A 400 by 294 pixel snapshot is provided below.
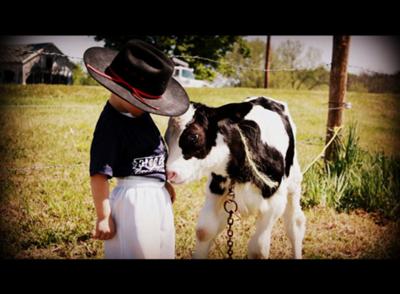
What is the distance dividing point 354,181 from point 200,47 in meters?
1.60

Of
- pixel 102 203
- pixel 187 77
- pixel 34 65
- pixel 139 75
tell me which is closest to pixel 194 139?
pixel 139 75

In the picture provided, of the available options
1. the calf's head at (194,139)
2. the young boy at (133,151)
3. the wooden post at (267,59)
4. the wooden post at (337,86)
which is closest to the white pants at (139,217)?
the young boy at (133,151)

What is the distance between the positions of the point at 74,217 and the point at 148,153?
1080 millimetres

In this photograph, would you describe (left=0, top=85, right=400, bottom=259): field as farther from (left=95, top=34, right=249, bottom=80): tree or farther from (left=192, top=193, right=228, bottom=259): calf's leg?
(left=192, top=193, right=228, bottom=259): calf's leg

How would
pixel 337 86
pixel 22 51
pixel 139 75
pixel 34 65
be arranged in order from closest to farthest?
pixel 139 75, pixel 22 51, pixel 34 65, pixel 337 86

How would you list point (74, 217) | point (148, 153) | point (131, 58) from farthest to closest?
point (74, 217) < point (148, 153) < point (131, 58)

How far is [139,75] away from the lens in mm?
1890

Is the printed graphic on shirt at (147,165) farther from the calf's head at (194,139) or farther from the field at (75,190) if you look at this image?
the field at (75,190)

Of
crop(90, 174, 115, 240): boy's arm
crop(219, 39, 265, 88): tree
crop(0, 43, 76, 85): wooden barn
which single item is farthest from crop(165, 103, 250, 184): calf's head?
crop(0, 43, 76, 85): wooden barn

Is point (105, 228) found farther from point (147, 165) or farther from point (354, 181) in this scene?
point (354, 181)

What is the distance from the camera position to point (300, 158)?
3412 millimetres

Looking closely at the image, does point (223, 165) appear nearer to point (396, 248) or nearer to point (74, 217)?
point (74, 217)

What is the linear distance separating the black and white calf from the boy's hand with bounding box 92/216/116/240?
0.34 metres
